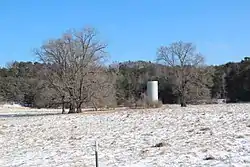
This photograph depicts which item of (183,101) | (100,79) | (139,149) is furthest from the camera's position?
(183,101)

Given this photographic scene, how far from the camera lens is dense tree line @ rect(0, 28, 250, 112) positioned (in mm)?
52844

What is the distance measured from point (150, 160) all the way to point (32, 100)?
89755 mm

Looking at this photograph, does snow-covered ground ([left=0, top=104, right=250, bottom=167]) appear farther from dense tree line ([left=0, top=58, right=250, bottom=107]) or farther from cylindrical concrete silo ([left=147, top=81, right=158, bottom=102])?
dense tree line ([left=0, top=58, right=250, bottom=107])

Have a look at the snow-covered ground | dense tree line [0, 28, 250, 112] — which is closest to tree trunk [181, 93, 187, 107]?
dense tree line [0, 28, 250, 112]

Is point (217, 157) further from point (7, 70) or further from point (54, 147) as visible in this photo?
point (7, 70)

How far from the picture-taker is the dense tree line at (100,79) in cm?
5284

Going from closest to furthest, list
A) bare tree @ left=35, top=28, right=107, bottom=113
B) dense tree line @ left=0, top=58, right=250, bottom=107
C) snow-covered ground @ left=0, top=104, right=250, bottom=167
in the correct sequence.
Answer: snow-covered ground @ left=0, top=104, right=250, bottom=167 < bare tree @ left=35, top=28, right=107, bottom=113 < dense tree line @ left=0, top=58, right=250, bottom=107

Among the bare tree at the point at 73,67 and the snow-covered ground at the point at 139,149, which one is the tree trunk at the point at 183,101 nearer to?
the bare tree at the point at 73,67

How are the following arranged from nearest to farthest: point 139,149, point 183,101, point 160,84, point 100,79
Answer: point 139,149 → point 100,79 → point 183,101 → point 160,84

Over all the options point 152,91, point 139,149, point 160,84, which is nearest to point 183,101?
point 152,91

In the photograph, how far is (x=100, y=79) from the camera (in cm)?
5209

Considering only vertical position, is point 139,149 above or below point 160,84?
below

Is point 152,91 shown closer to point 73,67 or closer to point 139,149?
point 73,67

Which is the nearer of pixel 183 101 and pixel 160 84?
pixel 183 101
